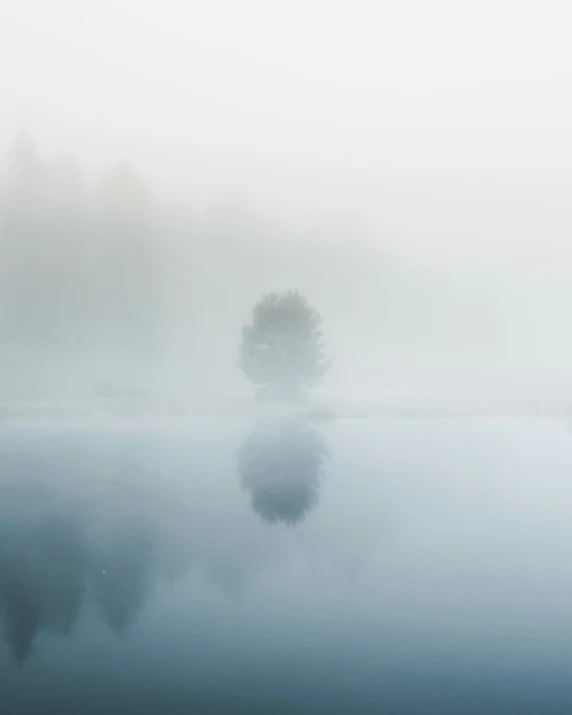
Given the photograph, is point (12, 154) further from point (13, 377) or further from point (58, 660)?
point (58, 660)

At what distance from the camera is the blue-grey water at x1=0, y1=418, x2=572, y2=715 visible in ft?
59.3

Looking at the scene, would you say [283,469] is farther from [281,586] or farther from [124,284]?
[124,284]

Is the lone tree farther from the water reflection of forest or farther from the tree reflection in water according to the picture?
the water reflection of forest

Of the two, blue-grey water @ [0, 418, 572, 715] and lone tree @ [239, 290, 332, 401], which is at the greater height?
lone tree @ [239, 290, 332, 401]

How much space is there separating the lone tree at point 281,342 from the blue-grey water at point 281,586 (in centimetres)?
1765

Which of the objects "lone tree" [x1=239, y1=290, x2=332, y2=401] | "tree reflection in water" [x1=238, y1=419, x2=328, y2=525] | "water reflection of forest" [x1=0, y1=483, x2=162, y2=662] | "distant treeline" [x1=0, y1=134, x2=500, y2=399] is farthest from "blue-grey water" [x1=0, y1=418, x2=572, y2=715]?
"distant treeline" [x1=0, y1=134, x2=500, y2=399]

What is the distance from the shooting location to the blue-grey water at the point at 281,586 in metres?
18.1

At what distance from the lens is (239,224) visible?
412 ft

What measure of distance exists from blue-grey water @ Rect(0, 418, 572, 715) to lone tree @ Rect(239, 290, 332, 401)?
17650 millimetres

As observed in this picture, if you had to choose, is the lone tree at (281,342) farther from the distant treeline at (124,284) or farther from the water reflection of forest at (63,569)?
the water reflection of forest at (63,569)

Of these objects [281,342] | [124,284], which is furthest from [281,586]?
[124,284]

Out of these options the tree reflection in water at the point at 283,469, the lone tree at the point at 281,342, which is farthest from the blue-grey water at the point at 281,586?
the lone tree at the point at 281,342

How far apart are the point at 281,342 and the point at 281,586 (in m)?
41.9

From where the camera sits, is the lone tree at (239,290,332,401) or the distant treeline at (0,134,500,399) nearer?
the lone tree at (239,290,332,401)
